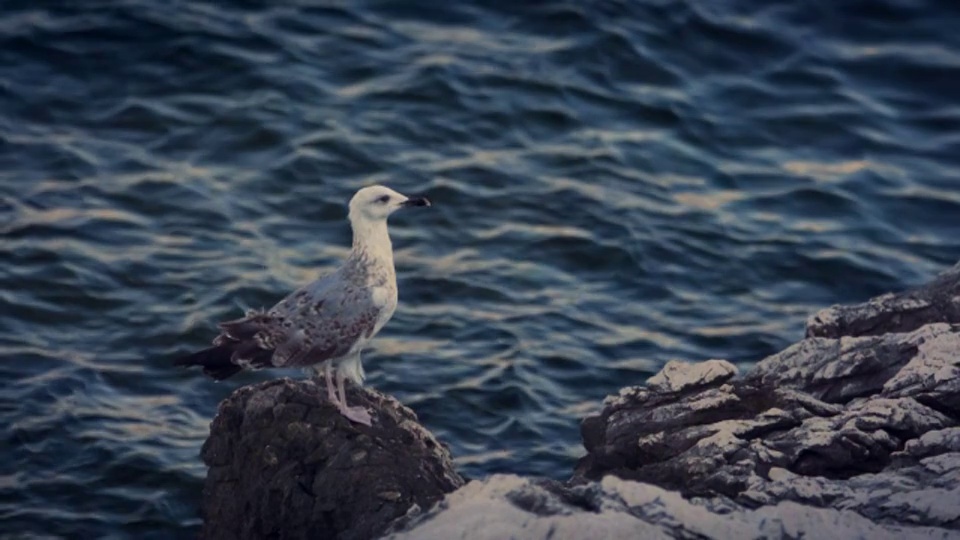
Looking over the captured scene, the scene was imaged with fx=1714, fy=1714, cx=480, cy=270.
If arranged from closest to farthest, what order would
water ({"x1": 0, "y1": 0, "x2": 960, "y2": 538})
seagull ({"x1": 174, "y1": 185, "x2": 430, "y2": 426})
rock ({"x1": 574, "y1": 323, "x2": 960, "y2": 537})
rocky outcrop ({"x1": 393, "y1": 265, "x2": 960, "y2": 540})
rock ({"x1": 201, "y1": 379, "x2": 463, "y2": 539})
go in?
rocky outcrop ({"x1": 393, "y1": 265, "x2": 960, "y2": 540}), rock ({"x1": 574, "y1": 323, "x2": 960, "y2": 537}), rock ({"x1": 201, "y1": 379, "x2": 463, "y2": 539}), seagull ({"x1": 174, "y1": 185, "x2": 430, "y2": 426}), water ({"x1": 0, "y1": 0, "x2": 960, "y2": 538})

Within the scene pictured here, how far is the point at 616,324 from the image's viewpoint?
13508mm

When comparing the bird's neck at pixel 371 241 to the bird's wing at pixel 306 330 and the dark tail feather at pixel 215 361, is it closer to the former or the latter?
the bird's wing at pixel 306 330

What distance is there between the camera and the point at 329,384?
8.90m

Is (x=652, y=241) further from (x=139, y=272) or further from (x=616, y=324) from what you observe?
(x=139, y=272)

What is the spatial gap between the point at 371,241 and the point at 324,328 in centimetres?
64

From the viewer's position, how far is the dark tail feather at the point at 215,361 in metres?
8.95

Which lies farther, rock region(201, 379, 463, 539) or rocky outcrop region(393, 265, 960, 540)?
rock region(201, 379, 463, 539)

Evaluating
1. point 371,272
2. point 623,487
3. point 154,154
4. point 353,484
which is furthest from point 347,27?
point 623,487

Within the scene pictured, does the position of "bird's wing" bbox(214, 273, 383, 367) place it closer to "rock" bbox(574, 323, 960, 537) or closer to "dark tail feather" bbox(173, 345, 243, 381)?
"dark tail feather" bbox(173, 345, 243, 381)

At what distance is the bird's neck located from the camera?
931 cm

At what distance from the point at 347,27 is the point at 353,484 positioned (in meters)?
9.90

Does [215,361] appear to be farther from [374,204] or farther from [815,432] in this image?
[815,432]

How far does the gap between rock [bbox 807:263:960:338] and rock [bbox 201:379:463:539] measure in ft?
7.71

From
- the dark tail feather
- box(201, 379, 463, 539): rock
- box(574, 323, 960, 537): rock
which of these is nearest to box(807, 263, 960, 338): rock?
box(574, 323, 960, 537): rock
